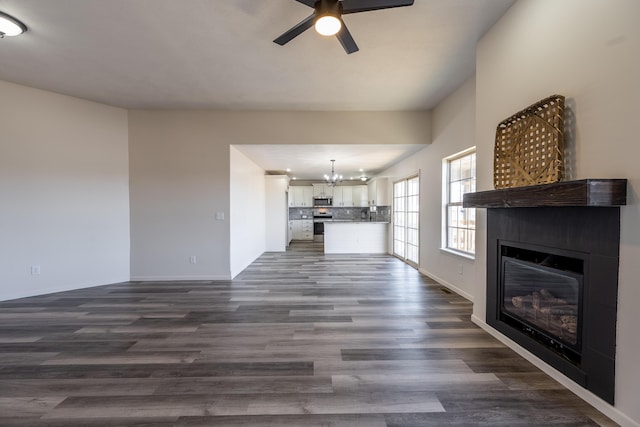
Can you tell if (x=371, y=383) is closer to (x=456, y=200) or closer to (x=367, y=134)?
(x=456, y=200)

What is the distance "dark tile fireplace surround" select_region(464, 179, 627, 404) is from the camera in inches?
59.3

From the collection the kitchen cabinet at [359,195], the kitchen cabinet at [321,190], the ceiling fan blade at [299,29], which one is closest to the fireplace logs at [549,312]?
the ceiling fan blade at [299,29]

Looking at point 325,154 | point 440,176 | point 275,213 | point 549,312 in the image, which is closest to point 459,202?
point 440,176

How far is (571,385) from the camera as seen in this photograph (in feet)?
5.74

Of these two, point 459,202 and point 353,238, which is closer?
point 459,202

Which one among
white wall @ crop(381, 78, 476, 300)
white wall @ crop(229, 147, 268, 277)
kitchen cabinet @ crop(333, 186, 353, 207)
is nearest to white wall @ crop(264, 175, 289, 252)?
white wall @ crop(229, 147, 268, 277)

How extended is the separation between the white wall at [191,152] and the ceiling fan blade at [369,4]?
2.54 meters

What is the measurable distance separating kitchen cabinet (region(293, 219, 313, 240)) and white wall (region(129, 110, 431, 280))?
20.4 ft

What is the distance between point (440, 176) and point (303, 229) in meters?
7.10

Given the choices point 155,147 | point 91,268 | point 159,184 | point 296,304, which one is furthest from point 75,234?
point 296,304

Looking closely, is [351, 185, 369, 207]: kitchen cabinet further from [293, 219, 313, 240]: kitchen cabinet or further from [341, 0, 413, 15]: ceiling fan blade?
[341, 0, 413, 15]: ceiling fan blade

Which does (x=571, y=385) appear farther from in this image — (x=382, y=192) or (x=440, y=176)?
(x=382, y=192)

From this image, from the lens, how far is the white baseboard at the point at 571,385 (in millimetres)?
1473

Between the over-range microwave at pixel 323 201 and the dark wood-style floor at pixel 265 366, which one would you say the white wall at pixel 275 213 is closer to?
the over-range microwave at pixel 323 201
